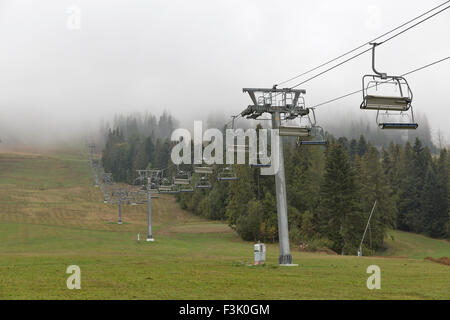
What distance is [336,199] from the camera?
72625mm

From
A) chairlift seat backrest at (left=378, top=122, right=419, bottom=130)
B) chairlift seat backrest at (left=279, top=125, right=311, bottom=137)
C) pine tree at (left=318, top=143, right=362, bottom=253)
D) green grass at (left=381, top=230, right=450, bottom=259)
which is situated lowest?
green grass at (left=381, top=230, right=450, bottom=259)

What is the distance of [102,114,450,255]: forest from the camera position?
72062 millimetres

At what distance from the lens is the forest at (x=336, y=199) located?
236ft

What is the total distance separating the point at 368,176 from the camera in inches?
3659

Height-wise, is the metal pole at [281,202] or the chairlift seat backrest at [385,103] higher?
the chairlift seat backrest at [385,103]

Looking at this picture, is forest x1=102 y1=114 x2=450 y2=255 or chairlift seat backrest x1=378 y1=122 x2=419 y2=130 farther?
forest x1=102 y1=114 x2=450 y2=255

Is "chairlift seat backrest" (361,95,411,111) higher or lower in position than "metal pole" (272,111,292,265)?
higher

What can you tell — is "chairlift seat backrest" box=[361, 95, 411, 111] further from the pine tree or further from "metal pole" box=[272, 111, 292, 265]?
the pine tree

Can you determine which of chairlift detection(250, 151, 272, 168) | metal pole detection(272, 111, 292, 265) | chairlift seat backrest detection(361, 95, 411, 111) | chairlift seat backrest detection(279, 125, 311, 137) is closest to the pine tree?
metal pole detection(272, 111, 292, 265)

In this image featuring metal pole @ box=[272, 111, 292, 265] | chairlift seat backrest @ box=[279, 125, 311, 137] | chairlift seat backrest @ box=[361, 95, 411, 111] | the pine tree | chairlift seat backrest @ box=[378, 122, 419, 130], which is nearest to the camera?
chairlift seat backrest @ box=[361, 95, 411, 111]

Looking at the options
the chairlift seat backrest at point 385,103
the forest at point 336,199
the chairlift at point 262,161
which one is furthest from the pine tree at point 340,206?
the chairlift seat backrest at point 385,103

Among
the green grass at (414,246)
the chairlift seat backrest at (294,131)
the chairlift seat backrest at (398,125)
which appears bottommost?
the green grass at (414,246)

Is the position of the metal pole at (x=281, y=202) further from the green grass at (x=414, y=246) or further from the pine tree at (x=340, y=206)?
the green grass at (x=414, y=246)
